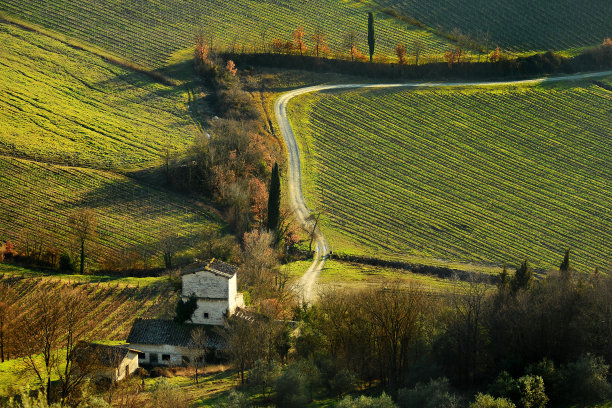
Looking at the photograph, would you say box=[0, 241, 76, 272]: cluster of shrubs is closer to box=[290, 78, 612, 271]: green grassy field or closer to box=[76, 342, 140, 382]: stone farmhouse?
box=[76, 342, 140, 382]: stone farmhouse

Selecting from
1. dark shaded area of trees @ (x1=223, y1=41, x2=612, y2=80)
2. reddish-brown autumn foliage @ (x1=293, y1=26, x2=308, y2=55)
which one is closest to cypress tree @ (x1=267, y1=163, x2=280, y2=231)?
dark shaded area of trees @ (x1=223, y1=41, x2=612, y2=80)

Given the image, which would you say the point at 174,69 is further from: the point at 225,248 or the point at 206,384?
the point at 206,384

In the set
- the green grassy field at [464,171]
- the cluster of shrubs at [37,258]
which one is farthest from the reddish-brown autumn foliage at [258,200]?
the cluster of shrubs at [37,258]

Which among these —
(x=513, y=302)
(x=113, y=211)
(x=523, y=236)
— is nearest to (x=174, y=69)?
(x=113, y=211)

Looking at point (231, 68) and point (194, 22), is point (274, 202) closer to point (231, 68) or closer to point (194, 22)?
point (231, 68)

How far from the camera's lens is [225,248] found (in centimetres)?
8069

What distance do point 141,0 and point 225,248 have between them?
75.6 metres

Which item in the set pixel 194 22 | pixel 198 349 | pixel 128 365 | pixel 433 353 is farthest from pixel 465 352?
pixel 194 22

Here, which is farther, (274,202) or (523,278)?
(274,202)

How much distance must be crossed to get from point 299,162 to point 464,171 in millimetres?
21938

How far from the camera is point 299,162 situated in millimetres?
104938

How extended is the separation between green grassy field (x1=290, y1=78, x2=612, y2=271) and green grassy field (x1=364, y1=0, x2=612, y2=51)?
18743 millimetres

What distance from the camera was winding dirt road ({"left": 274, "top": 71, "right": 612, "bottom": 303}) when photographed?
8019 centimetres

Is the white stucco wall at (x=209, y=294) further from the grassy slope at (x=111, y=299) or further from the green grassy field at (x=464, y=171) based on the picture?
the green grassy field at (x=464, y=171)
